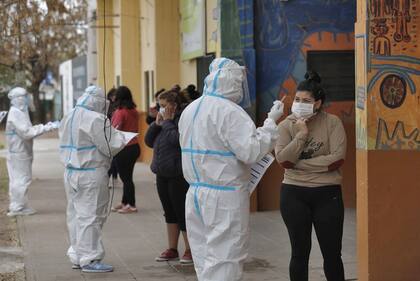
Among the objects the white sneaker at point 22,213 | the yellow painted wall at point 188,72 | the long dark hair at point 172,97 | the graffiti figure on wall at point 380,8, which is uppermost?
the graffiti figure on wall at point 380,8

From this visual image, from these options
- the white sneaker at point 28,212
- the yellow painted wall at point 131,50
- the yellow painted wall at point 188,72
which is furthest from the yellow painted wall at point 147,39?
the white sneaker at point 28,212

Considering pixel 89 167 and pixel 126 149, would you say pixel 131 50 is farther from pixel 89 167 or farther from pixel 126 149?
pixel 89 167

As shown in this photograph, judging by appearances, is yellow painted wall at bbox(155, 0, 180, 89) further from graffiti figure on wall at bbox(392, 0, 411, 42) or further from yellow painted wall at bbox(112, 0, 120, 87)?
graffiti figure on wall at bbox(392, 0, 411, 42)

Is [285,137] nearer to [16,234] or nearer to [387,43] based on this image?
[387,43]

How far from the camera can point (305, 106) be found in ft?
22.6

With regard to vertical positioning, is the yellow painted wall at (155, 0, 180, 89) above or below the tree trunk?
above

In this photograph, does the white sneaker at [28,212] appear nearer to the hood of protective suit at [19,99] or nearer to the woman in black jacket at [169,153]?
the hood of protective suit at [19,99]

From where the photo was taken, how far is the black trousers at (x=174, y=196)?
30.1 ft

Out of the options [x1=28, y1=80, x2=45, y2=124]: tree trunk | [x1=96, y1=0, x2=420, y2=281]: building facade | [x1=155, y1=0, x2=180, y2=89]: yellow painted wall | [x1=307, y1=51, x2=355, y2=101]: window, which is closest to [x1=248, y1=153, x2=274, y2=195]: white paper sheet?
[x1=96, y1=0, x2=420, y2=281]: building facade

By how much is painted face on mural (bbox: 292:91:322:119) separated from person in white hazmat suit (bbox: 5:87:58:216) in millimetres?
7531

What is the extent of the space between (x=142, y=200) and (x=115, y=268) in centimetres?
597

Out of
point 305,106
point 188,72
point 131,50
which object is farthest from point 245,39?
point 131,50

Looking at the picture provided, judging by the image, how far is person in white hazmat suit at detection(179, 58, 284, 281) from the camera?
6.45 metres

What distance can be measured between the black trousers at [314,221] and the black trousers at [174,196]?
231cm
